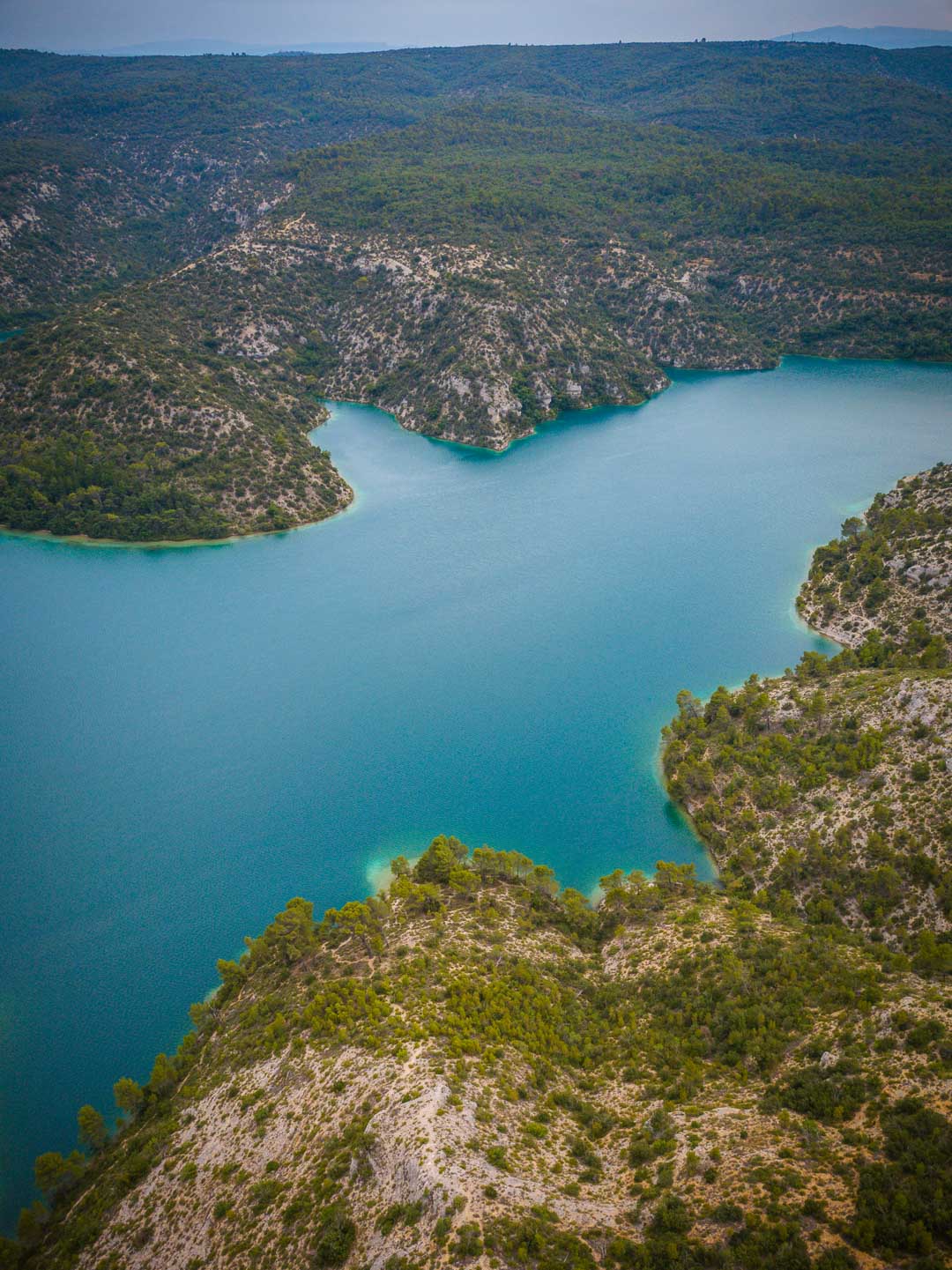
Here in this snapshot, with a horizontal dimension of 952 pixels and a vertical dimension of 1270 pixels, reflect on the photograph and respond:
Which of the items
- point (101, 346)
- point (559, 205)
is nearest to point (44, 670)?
point (101, 346)

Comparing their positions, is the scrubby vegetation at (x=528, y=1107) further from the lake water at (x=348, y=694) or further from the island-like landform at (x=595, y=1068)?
the lake water at (x=348, y=694)

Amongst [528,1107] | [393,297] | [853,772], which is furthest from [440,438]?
[528,1107]

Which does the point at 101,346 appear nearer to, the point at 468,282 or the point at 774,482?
the point at 468,282

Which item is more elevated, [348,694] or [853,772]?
[853,772]

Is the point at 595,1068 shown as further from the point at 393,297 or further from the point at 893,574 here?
the point at 393,297

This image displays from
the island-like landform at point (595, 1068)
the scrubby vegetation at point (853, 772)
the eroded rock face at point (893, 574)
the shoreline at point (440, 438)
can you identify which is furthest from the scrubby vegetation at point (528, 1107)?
the shoreline at point (440, 438)
